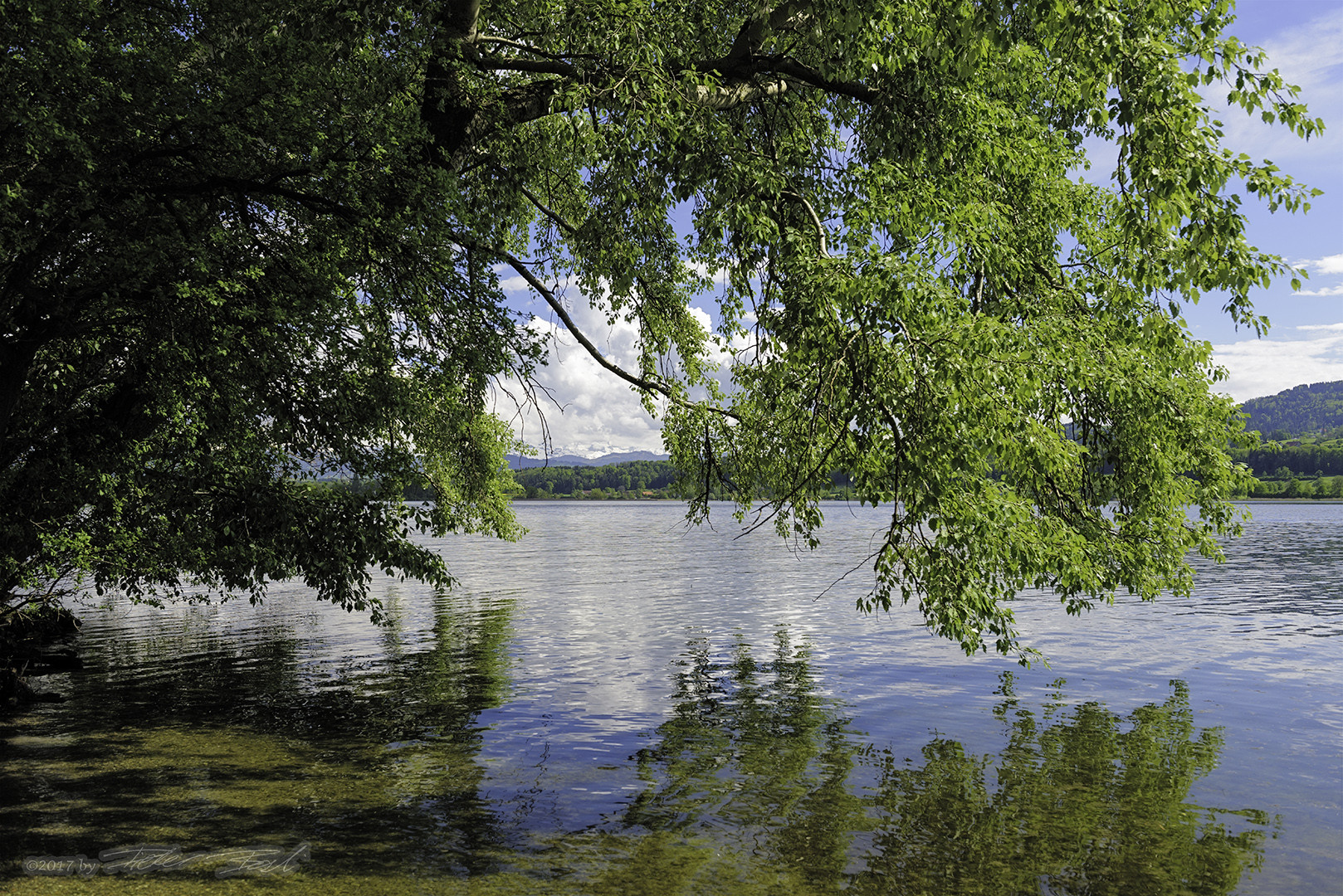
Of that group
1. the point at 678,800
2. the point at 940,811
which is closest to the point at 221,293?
the point at 678,800

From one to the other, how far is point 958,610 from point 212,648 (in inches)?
951

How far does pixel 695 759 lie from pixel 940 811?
4.24 m

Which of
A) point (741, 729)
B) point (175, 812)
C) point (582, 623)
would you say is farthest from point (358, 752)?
point (582, 623)

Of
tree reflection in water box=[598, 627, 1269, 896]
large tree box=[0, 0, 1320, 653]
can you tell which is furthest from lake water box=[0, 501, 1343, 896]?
large tree box=[0, 0, 1320, 653]

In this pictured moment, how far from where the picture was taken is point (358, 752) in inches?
593

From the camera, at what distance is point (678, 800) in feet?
42.2

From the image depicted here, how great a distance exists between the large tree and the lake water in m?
3.01

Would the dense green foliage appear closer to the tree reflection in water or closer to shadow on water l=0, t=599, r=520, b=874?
shadow on water l=0, t=599, r=520, b=874

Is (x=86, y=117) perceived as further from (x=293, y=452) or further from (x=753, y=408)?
(x=753, y=408)
